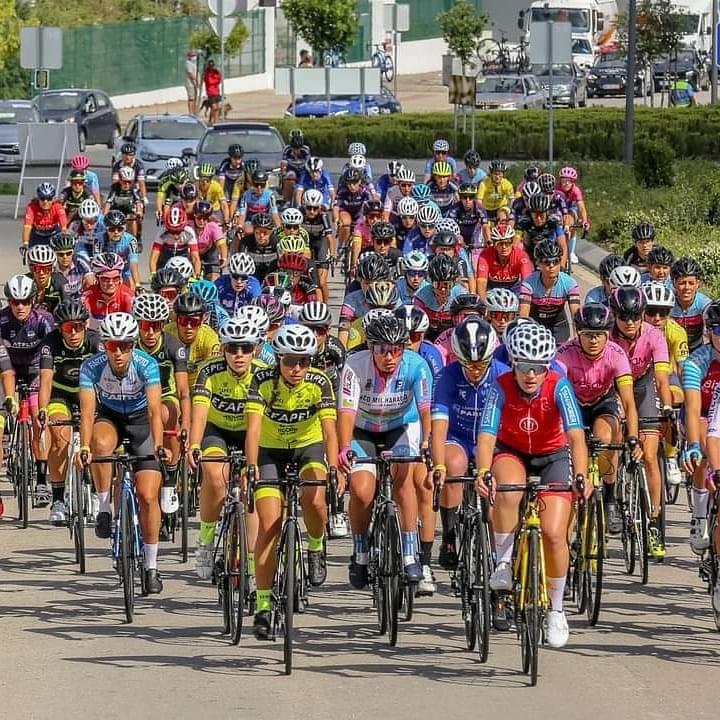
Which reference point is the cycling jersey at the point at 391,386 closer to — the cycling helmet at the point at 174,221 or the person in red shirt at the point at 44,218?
the cycling helmet at the point at 174,221

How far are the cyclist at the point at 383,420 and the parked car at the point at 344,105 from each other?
46.1m

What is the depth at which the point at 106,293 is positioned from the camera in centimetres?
1689

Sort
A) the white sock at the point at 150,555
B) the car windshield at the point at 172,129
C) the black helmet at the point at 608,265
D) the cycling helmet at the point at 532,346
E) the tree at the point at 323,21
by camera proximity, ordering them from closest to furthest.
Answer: the cycling helmet at the point at 532,346 → the white sock at the point at 150,555 → the black helmet at the point at 608,265 → the car windshield at the point at 172,129 → the tree at the point at 323,21

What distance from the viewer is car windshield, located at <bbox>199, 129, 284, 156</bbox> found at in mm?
37188

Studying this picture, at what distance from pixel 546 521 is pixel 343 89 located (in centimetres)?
4336

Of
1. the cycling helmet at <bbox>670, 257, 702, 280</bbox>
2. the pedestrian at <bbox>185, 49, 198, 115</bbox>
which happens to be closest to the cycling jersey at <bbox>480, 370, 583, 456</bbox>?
the cycling helmet at <bbox>670, 257, 702, 280</bbox>

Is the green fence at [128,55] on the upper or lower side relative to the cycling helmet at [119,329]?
upper

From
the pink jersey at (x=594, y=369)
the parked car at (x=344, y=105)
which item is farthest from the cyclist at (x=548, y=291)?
the parked car at (x=344, y=105)

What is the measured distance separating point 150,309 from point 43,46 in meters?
24.9

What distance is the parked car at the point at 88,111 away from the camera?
5238cm

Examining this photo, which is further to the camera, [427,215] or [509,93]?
[509,93]

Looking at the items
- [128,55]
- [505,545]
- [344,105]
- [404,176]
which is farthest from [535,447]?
[128,55]

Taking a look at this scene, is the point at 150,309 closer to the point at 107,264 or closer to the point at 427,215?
the point at 107,264

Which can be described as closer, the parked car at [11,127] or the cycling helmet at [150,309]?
the cycling helmet at [150,309]
